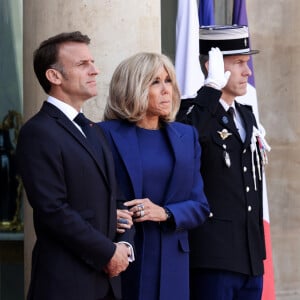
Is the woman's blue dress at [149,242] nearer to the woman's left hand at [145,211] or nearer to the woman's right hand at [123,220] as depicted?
the woman's left hand at [145,211]

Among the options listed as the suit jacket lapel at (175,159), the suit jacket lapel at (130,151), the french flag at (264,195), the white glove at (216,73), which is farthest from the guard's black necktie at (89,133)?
the french flag at (264,195)

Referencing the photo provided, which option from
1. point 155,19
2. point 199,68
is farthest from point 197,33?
point 155,19

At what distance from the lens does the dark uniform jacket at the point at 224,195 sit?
16.3 feet

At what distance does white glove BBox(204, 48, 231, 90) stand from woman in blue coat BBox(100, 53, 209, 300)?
447mm

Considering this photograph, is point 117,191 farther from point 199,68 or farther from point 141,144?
point 199,68

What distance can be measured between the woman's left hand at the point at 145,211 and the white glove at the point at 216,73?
0.88m

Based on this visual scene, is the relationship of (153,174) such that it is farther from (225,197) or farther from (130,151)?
(225,197)

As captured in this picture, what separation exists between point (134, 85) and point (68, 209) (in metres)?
0.82

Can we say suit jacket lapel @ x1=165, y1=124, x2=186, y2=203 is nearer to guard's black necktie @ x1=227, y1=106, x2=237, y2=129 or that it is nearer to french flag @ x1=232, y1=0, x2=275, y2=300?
guard's black necktie @ x1=227, y1=106, x2=237, y2=129

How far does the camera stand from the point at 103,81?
210 inches

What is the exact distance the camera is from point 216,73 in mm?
5129

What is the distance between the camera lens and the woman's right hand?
14.0ft

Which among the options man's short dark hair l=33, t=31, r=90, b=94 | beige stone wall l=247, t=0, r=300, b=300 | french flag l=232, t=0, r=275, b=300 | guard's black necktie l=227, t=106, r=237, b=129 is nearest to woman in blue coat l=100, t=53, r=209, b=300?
man's short dark hair l=33, t=31, r=90, b=94

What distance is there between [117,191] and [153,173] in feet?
0.70
